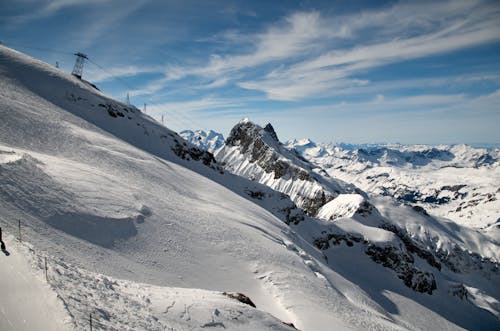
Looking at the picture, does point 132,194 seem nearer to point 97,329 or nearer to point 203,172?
point 97,329

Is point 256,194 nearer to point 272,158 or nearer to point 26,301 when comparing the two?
point 272,158

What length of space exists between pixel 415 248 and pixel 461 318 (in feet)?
78.0

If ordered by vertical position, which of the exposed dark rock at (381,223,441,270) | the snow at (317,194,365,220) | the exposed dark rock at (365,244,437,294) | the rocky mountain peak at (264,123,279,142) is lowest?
the exposed dark rock at (365,244,437,294)

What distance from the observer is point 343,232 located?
85.4 m

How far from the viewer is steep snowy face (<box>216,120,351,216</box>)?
116 meters

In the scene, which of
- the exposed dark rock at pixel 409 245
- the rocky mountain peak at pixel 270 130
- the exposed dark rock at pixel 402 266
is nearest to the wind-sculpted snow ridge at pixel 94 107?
the exposed dark rock at pixel 402 266

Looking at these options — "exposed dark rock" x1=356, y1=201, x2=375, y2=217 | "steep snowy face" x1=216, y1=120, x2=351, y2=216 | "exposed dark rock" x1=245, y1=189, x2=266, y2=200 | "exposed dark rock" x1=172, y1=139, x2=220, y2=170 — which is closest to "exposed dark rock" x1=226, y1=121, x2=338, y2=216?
"steep snowy face" x1=216, y1=120, x2=351, y2=216

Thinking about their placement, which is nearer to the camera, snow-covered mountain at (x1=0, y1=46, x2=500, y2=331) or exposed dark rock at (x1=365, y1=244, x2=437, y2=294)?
snow-covered mountain at (x1=0, y1=46, x2=500, y2=331)

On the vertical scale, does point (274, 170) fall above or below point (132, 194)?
above

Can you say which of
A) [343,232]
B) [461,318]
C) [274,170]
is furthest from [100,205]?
[274,170]

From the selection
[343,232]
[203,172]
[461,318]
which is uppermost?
[203,172]

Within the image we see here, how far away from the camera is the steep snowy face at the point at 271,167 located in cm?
11606

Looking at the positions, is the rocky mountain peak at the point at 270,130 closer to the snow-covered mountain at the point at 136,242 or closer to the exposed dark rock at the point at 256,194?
the exposed dark rock at the point at 256,194

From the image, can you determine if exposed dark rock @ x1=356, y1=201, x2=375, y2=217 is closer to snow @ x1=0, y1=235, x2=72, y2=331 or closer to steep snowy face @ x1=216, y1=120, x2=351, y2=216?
steep snowy face @ x1=216, y1=120, x2=351, y2=216
